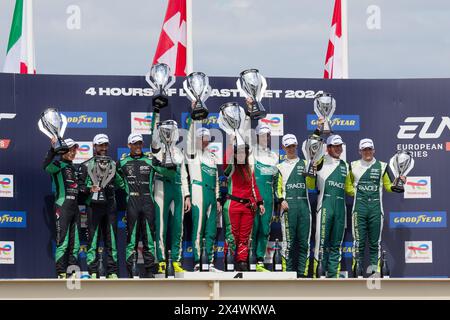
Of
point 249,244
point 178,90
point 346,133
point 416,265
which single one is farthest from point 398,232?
point 178,90

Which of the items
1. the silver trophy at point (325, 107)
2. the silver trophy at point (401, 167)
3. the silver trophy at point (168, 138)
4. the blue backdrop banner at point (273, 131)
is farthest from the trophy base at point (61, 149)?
the silver trophy at point (401, 167)

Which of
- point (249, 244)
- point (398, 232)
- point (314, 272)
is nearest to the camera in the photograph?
point (249, 244)

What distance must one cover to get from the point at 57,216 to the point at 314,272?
3268mm

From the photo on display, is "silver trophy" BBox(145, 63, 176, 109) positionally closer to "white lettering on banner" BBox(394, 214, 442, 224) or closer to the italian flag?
"white lettering on banner" BBox(394, 214, 442, 224)

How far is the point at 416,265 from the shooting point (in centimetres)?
1309

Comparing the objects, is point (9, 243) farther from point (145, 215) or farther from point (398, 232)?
point (398, 232)

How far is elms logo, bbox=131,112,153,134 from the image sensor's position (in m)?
12.6

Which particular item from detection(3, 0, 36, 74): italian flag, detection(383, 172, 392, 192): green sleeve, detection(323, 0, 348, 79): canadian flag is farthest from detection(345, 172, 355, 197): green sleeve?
detection(3, 0, 36, 74): italian flag

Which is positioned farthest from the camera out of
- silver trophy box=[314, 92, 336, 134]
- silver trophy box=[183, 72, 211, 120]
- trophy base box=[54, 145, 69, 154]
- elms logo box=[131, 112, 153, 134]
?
elms logo box=[131, 112, 153, 134]

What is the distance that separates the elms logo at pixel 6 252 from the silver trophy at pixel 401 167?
191 inches

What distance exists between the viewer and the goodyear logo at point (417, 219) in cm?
1309

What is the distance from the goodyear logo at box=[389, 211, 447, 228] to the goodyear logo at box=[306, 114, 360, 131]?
1.29 meters

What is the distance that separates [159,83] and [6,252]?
293cm

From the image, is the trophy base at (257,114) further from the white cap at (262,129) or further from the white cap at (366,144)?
the white cap at (366,144)
